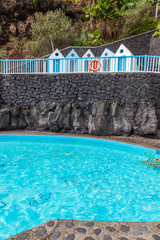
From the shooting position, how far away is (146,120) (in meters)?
9.69

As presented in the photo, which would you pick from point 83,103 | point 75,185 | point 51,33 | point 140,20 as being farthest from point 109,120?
point 51,33

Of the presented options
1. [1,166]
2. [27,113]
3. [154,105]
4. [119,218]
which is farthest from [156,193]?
[27,113]

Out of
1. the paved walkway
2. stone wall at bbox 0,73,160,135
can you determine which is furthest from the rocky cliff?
the paved walkway

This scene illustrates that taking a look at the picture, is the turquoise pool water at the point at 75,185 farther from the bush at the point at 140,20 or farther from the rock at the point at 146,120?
the bush at the point at 140,20

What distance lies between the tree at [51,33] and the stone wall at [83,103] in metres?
7.12

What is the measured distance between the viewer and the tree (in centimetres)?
1716

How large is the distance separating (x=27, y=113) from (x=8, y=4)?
16286 millimetres

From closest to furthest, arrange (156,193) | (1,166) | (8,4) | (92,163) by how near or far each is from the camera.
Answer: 1. (156,193)
2. (1,166)
3. (92,163)
4. (8,4)

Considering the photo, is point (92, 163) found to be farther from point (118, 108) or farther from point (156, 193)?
point (118, 108)

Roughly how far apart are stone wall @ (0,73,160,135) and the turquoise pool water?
199cm

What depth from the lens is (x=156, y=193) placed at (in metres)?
4.67

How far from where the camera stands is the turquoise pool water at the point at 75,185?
377 cm

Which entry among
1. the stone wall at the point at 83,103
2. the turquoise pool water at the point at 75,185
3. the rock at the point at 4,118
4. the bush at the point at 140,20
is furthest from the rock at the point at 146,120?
the bush at the point at 140,20

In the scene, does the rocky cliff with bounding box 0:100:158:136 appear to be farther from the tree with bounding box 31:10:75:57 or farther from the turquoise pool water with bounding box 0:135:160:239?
the tree with bounding box 31:10:75:57
